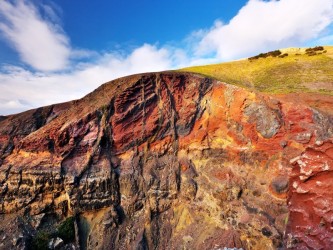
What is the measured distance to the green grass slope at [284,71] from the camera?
86.9 feet

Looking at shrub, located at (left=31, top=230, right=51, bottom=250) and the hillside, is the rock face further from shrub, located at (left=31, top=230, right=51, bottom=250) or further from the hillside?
the hillside

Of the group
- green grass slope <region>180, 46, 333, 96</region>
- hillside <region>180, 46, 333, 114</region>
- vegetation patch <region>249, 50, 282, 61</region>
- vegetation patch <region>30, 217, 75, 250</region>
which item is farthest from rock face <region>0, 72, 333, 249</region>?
vegetation patch <region>249, 50, 282, 61</region>

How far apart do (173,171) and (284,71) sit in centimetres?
2524

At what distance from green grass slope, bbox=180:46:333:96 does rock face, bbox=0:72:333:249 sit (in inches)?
403

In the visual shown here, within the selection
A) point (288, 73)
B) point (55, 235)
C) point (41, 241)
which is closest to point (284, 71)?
point (288, 73)

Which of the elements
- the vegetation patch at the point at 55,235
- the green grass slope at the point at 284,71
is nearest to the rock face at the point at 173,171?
the vegetation patch at the point at 55,235

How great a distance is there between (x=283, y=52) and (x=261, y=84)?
18030 mm

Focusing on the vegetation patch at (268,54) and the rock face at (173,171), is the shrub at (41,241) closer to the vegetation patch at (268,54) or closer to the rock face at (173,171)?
the rock face at (173,171)

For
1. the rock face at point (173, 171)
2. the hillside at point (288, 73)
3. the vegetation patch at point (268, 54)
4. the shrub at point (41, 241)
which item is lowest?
the shrub at point (41, 241)

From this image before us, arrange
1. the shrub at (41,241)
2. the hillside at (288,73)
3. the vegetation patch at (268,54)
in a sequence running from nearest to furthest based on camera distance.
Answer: the shrub at (41,241)
the hillside at (288,73)
the vegetation patch at (268,54)

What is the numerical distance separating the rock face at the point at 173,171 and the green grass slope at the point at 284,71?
10239mm

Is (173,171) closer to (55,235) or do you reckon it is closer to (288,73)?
(55,235)

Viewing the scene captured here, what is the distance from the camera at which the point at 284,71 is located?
33719 mm

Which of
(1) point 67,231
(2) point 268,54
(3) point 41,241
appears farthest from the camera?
(2) point 268,54
